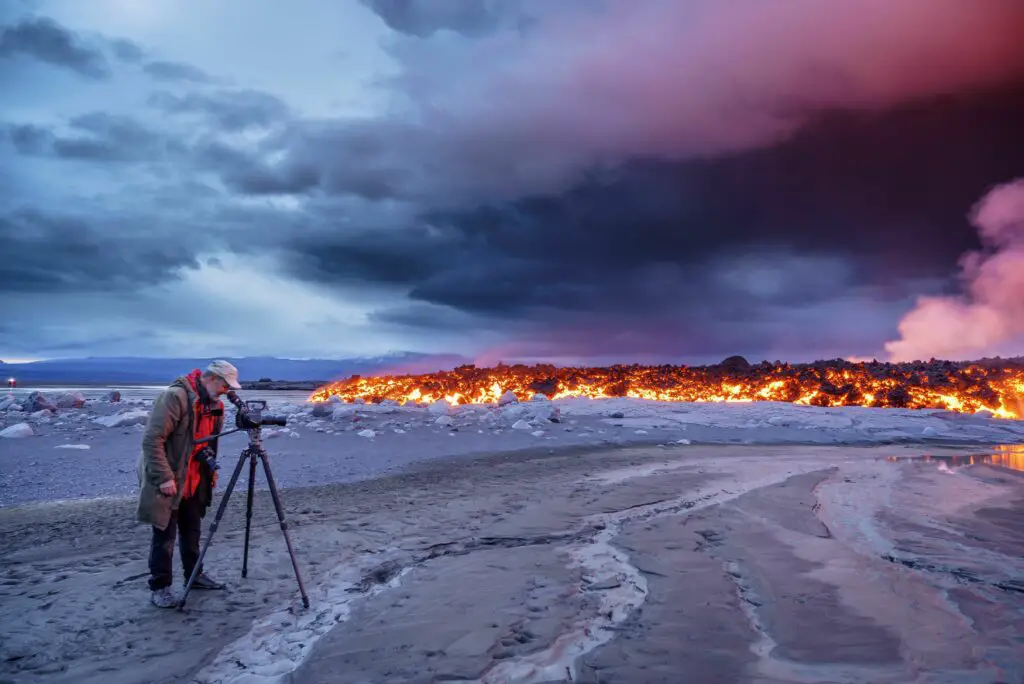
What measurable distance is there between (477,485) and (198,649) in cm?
825

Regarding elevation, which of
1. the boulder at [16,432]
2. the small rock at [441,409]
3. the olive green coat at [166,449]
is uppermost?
the olive green coat at [166,449]

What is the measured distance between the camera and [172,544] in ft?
19.4

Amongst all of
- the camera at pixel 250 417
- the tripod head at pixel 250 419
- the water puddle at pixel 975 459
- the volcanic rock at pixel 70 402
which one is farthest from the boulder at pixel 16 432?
the water puddle at pixel 975 459

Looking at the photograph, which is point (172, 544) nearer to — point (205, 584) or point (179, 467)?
point (205, 584)

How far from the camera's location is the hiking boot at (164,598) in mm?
5789

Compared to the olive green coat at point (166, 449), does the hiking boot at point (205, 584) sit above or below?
below

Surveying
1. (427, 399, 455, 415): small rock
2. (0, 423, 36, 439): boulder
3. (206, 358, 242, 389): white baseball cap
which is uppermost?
(206, 358, 242, 389): white baseball cap

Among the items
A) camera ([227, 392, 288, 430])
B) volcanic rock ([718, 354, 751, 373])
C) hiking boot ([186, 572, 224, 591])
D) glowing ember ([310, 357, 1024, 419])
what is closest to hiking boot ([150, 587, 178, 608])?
hiking boot ([186, 572, 224, 591])

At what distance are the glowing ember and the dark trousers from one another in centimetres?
2984

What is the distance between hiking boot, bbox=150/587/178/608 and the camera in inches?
228

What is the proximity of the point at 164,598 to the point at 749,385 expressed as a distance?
44015 millimetres

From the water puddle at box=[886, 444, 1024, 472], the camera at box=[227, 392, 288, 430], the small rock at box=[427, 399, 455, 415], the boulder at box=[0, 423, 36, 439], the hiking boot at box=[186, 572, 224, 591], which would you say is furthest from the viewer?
the small rock at box=[427, 399, 455, 415]

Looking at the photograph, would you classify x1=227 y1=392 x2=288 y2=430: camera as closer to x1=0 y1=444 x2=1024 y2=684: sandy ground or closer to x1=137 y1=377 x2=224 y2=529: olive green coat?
x1=137 y1=377 x2=224 y2=529: olive green coat

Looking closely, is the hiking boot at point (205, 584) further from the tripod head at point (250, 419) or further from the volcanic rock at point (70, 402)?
the volcanic rock at point (70, 402)
